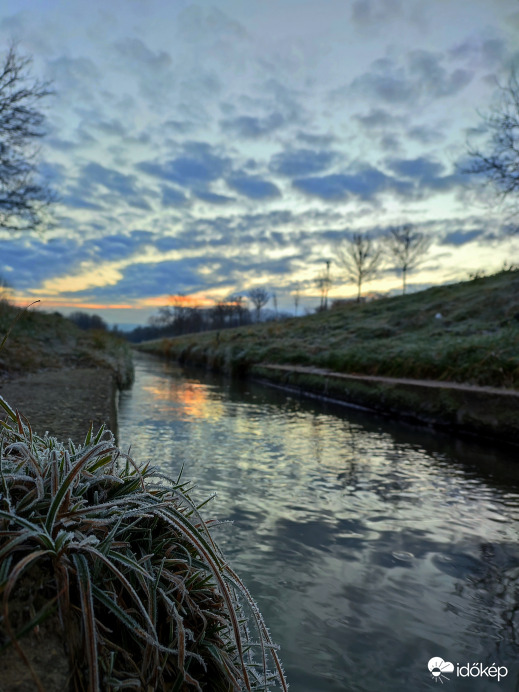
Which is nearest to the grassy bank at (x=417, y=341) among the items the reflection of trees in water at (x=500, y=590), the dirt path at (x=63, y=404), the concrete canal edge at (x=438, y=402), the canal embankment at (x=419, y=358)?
the canal embankment at (x=419, y=358)

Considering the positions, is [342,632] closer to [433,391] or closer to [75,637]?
[75,637]

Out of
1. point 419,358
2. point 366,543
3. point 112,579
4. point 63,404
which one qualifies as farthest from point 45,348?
point 112,579

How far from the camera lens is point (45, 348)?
12016 mm

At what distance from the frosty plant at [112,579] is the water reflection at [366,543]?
861 mm

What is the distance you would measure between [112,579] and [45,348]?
12.1m

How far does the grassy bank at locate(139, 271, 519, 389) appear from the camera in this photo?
30.0ft

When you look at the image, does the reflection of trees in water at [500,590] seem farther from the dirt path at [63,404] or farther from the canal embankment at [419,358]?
the canal embankment at [419,358]

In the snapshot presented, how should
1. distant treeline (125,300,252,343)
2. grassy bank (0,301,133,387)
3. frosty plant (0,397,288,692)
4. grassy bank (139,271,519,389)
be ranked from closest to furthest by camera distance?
frosty plant (0,397,288,692) < grassy bank (139,271,519,389) < grassy bank (0,301,133,387) < distant treeline (125,300,252,343)

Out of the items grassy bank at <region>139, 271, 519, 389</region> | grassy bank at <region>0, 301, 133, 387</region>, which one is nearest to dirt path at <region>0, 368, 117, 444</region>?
grassy bank at <region>0, 301, 133, 387</region>

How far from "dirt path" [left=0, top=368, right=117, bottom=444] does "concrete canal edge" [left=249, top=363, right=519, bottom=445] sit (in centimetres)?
531

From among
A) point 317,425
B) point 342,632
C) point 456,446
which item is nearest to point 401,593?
point 342,632

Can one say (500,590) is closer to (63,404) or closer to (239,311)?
(63,404)

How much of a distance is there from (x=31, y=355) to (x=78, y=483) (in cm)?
978

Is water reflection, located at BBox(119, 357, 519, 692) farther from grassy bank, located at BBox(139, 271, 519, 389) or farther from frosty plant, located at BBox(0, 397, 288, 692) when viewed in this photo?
grassy bank, located at BBox(139, 271, 519, 389)
